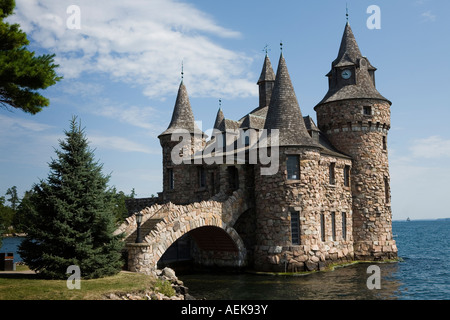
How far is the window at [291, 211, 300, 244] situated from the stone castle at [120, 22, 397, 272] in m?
0.06

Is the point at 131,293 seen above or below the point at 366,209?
below

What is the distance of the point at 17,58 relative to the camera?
13.7 meters

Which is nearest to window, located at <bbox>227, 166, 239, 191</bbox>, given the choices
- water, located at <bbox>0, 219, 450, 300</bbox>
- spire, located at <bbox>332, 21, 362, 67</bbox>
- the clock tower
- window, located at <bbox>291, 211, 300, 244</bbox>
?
window, located at <bbox>291, 211, 300, 244</bbox>

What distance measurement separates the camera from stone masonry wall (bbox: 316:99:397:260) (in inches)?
1323

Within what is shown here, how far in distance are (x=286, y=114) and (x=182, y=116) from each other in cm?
1064

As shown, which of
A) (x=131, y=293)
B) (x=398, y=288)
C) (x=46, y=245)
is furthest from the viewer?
(x=398, y=288)

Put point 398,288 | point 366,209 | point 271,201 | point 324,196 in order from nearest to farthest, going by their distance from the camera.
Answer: point 398,288
point 271,201
point 324,196
point 366,209

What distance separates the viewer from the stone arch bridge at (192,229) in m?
21.3

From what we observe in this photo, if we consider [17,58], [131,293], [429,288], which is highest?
[17,58]

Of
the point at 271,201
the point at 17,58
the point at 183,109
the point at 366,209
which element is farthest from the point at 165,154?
the point at 17,58

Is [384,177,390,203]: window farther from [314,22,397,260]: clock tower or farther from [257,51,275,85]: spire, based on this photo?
[257,51,275,85]: spire

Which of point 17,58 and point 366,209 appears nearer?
point 17,58
